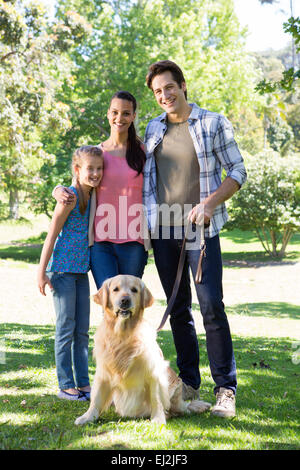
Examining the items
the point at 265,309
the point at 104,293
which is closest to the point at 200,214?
the point at 104,293

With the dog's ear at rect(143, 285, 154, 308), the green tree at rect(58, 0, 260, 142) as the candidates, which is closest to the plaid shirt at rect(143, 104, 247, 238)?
the dog's ear at rect(143, 285, 154, 308)

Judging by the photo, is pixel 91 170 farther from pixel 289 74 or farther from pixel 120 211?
pixel 289 74

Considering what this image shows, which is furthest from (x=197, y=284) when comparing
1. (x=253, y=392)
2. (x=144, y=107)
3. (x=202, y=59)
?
(x=202, y=59)

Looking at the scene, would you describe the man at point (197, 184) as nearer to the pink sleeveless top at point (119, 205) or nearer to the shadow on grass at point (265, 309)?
the pink sleeveless top at point (119, 205)

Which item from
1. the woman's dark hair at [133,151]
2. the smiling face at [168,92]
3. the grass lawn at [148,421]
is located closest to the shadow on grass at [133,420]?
the grass lawn at [148,421]

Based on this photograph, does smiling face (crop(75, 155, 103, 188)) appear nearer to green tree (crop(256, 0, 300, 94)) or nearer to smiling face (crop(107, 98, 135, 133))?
smiling face (crop(107, 98, 135, 133))

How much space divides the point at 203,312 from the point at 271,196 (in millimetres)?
19110

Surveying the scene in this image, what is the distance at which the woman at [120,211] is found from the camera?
385cm

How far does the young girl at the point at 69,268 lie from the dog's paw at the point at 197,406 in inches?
35.0

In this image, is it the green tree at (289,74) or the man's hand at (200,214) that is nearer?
the man's hand at (200,214)

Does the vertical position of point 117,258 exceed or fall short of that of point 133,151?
it falls short

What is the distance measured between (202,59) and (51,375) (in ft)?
69.2

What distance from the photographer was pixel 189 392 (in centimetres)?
411

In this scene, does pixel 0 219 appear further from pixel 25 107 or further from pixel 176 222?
pixel 176 222
